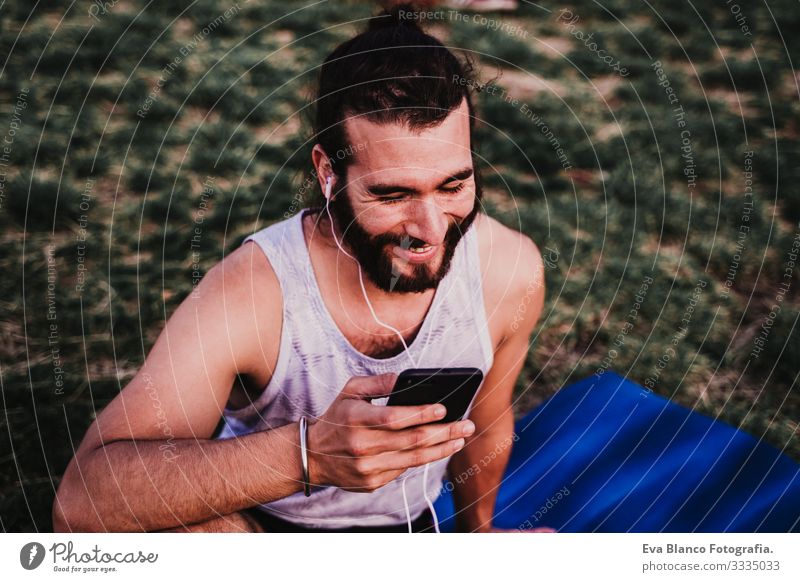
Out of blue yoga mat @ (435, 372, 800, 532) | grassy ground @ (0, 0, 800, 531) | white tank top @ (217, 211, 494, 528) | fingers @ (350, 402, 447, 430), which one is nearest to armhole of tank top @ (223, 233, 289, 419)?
white tank top @ (217, 211, 494, 528)

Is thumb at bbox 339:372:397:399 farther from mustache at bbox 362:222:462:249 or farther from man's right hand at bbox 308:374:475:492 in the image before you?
mustache at bbox 362:222:462:249

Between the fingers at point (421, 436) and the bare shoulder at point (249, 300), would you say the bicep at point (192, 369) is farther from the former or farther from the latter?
the fingers at point (421, 436)

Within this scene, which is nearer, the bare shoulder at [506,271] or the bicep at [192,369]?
the bicep at [192,369]

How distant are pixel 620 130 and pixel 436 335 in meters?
1.06

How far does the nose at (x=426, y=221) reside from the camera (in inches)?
40.4

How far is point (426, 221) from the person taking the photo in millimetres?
1041

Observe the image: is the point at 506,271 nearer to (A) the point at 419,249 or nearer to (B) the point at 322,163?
(A) the point at 419,249

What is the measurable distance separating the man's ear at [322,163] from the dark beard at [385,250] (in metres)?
0.03

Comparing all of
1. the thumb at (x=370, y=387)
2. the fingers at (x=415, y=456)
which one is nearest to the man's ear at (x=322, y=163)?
the thumb at (x=370, y=387)

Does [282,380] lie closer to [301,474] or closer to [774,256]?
[301,474]

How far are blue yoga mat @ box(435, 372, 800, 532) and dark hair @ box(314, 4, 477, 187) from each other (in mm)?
601

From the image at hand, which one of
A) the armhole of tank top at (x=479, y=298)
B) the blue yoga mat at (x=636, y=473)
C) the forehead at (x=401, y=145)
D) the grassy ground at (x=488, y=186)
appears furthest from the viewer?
the grassy ground at (x=488, y=186)

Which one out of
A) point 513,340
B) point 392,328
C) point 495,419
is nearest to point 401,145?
point 392,328
